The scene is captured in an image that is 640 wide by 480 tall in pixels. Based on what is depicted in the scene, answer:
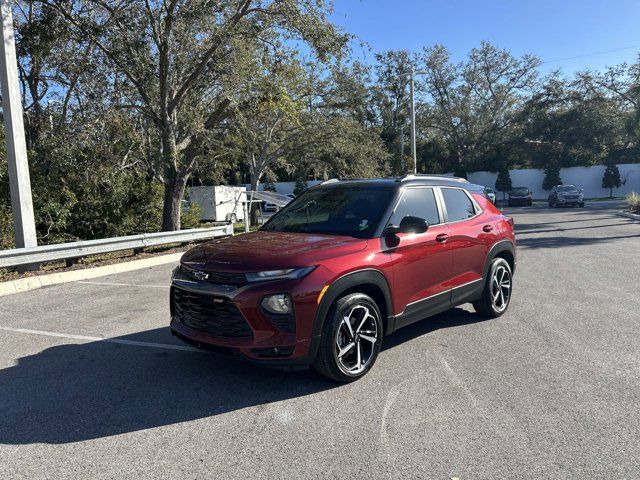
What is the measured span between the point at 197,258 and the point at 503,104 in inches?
1991

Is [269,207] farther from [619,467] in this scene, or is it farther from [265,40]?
[619,467]

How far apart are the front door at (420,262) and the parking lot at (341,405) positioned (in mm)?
505

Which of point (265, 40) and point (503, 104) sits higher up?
point (503, 104)

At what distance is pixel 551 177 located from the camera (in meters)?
43.5

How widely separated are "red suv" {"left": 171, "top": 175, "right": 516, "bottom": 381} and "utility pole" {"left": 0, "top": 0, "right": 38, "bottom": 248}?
7.37 meters

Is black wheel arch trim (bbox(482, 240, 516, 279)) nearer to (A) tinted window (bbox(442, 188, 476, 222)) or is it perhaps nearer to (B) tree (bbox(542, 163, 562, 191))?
(A) tinted window (bbox(442, 188, 476, 222))

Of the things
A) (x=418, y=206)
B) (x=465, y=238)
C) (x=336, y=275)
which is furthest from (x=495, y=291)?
(x=336, y=275)

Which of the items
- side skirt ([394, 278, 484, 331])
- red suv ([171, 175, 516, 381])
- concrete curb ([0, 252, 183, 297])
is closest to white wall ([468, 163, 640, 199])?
concrete curb ([0, 252, 183, 297])

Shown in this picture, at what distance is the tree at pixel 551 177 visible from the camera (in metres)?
43.4

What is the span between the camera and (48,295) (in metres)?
8.63

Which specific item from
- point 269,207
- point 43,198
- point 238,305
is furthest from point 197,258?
point 269,207

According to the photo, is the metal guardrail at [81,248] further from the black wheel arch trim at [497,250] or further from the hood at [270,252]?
the black wheel arch trim at [497,250]

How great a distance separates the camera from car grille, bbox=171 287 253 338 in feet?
13.1

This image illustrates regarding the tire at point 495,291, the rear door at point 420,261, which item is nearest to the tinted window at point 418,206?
the rear door at point 420,261
